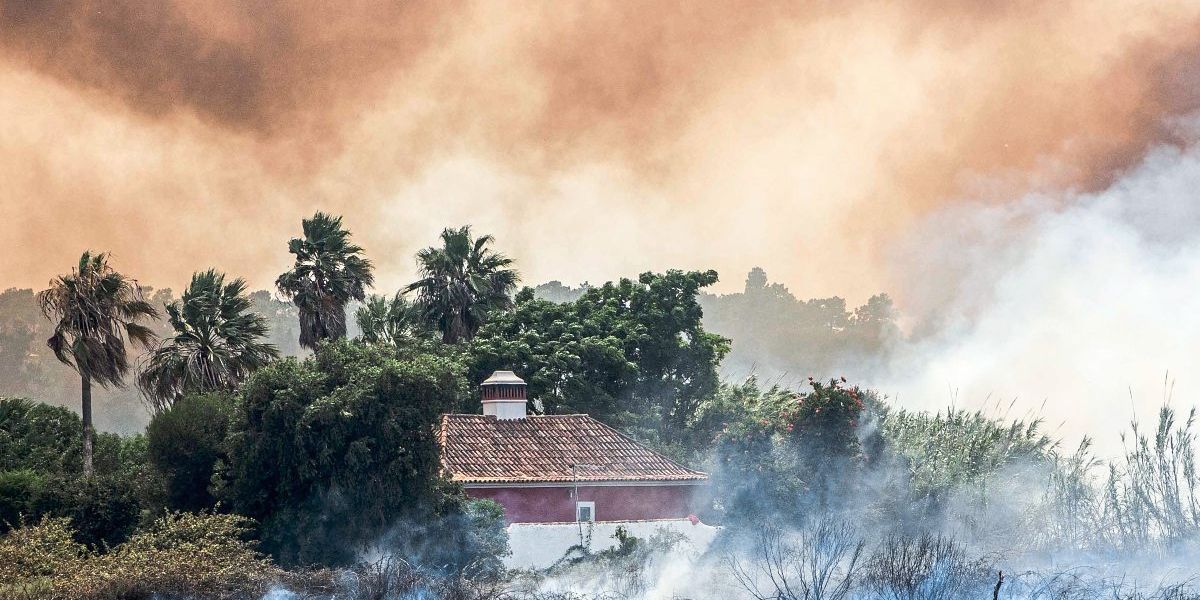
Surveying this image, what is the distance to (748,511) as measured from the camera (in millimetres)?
50438

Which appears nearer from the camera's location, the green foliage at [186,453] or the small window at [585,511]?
the green foliage at [186,453]

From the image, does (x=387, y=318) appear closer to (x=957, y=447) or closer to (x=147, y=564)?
(x=957, y=447)

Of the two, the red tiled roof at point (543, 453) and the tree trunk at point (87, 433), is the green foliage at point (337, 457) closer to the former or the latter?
the red tiled roof at point (543, 453)

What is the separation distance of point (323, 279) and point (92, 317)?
29.4 feet

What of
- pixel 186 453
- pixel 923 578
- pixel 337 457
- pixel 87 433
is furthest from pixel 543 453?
pixel 923 578

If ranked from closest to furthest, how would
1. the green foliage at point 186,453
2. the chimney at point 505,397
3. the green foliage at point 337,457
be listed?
the green foliage at point 337,457, the green foliage at point 186,453, the chimney at point 505,397

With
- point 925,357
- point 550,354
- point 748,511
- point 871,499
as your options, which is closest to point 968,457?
point 871,499

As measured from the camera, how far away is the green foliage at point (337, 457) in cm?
4306

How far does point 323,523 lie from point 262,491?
2.11 meters

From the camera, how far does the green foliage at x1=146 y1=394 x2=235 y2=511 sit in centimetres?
4594

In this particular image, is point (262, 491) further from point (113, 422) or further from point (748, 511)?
point (113, 422)

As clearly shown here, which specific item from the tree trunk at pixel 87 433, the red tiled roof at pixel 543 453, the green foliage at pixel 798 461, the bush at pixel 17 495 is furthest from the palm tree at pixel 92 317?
the green foliage at pixel 798 461

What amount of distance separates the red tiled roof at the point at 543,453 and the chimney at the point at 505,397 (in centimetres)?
41

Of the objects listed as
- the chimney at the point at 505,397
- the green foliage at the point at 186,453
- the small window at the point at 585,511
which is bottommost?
the small window at the point at 585,511
